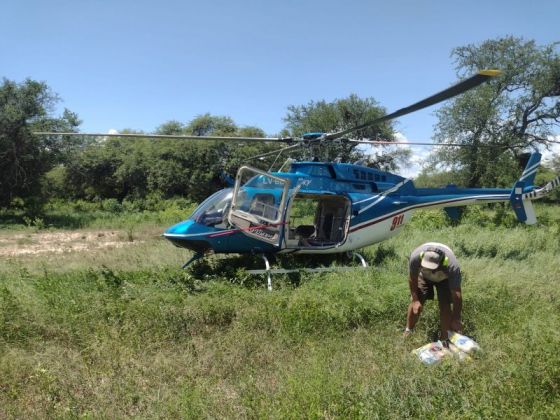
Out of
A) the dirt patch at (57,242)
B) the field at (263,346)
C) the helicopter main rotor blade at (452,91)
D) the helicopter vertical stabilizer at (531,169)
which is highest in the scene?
the helicopter main rotor blade at (452,91)

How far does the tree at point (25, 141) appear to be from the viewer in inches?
723

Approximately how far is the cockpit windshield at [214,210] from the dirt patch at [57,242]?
641 cm

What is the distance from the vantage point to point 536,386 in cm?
369

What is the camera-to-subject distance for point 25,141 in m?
18.9

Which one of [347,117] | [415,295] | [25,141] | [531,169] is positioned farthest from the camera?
[347,117]

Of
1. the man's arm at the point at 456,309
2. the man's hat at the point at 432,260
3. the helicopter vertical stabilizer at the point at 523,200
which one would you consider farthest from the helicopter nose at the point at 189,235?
the helicopter vertical stabilizer at the point at 523,200

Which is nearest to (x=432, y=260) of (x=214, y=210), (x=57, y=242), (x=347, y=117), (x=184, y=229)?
(x=214, y=210)

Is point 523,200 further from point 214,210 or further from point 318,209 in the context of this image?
point 214,210

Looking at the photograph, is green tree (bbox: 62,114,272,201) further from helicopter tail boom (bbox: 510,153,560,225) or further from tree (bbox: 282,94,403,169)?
helicopter tail boom (bbox: 510,153,560,225)

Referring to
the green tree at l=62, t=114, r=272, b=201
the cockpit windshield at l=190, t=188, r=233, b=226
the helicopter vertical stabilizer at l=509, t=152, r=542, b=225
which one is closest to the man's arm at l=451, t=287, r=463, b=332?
the cockpit windshield at l=190, t=188, r=233, b=226

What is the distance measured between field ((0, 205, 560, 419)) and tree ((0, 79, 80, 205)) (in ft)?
44.9

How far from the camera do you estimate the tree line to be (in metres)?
19.2

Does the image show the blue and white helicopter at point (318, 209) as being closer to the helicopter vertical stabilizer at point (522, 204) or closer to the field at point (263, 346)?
the helicopter vertical stabilizer at point (522, 204)

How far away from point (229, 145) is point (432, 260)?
3079cm
